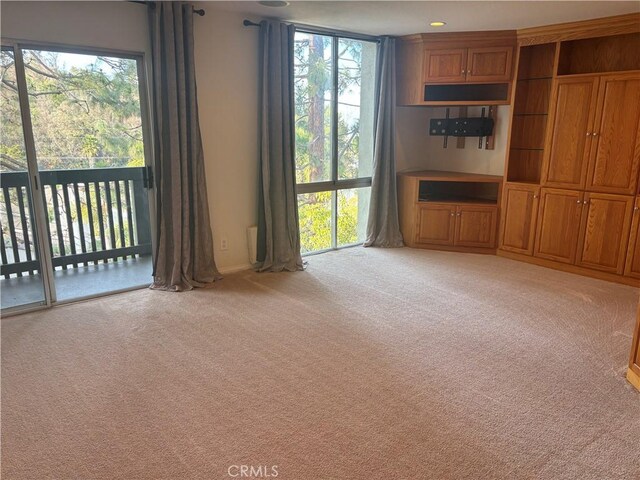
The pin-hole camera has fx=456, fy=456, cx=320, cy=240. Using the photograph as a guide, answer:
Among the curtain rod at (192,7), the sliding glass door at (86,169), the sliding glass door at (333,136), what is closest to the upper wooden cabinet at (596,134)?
the sliding glass door at (333,136)

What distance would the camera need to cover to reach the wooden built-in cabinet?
4980 millimetres

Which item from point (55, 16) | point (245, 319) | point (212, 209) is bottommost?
point (245, 319)

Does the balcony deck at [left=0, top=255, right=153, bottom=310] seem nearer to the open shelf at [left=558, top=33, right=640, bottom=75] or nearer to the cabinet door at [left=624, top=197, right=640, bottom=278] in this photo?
the cabinet door at [left=624, top=197, right=640, bottom=278]

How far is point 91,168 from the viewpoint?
3.68m

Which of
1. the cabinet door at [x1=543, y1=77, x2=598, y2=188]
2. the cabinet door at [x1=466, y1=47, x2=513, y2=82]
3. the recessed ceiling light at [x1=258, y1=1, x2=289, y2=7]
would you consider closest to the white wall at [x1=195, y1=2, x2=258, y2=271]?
the recessed ceiling light at [x1=258, y1=1, x2=289, y2=7]

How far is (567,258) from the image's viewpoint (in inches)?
174

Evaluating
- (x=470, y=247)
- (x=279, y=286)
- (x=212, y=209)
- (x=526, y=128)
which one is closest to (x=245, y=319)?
(x=279, y=286)

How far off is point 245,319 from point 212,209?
4.11 feet

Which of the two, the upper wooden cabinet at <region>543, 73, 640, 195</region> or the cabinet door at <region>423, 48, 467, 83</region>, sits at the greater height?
the cabinet door at <region>423, 48, 467, 83</region>

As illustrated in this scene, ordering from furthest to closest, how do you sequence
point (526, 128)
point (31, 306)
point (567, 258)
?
1. point (526, 128)
2. point (567, 258)
3. point (31, 306)

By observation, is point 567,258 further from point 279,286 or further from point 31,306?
point 31,306

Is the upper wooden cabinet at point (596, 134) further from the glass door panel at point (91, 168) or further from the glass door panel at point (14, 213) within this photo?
the glass door panel at point (14, 213)

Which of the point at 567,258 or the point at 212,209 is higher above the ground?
the point at 212,209

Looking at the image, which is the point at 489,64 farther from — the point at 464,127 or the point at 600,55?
the point at 600,55
